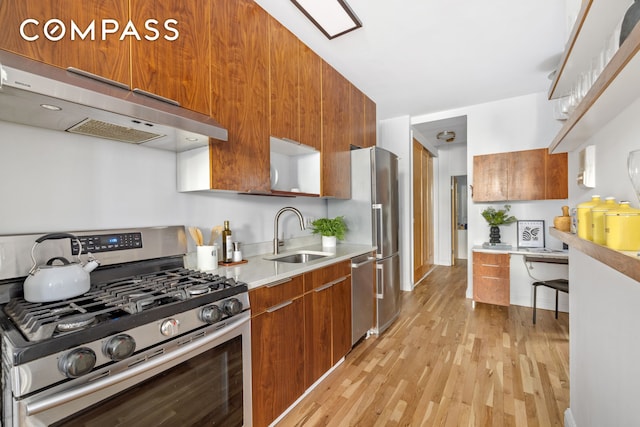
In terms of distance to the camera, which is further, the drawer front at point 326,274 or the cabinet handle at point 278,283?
the drawer front at point 326,274

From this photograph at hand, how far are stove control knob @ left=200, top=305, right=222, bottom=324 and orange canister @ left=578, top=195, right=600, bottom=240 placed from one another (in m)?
1.39

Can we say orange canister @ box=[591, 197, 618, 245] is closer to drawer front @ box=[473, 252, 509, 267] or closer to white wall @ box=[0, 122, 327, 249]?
white wall @ box=[0, 122, 327, 249]

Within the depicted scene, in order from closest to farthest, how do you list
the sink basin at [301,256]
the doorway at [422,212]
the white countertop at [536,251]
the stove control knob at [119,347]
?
the stove control knob at [119,347]
the sink basin at [301,256]
the white countertop at [536,251]
the doorway at [422,212]

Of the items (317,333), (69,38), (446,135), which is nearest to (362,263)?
(317,333)

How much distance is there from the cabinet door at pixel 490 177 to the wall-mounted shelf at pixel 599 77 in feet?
8.33

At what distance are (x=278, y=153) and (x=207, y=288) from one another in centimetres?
159

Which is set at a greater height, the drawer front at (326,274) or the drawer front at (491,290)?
the drawer front at (326,274)

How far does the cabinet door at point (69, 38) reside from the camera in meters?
0.97

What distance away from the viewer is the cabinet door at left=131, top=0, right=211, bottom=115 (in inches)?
50.9

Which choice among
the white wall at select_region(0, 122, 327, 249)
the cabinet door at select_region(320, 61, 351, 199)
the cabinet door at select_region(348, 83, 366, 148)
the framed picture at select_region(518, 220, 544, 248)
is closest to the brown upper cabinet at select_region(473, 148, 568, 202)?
the framed picture at select_region(518, 220, 544, 248)

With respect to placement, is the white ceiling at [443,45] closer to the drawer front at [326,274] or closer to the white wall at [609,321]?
the white wall at [609,321]

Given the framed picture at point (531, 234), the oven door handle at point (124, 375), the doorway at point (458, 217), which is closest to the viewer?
the oven door handle at point (124, 375)

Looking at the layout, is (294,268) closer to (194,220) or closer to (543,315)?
(194,220)

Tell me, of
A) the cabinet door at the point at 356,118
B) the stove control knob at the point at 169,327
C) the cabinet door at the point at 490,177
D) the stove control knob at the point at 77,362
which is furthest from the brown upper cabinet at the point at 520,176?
the stove control knob at the point at 77,362
